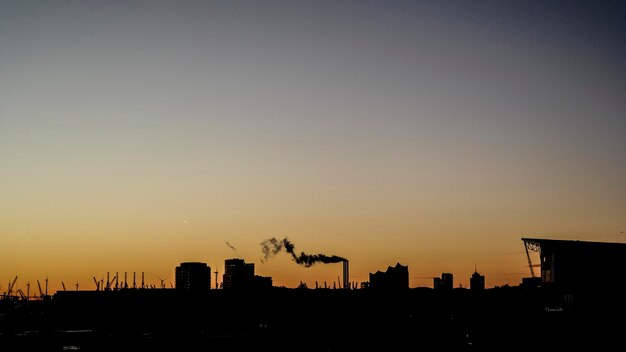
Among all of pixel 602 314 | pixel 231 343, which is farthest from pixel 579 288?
pixel 231 343

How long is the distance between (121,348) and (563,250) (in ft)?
379

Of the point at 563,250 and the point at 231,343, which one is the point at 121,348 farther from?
the point at 563,250

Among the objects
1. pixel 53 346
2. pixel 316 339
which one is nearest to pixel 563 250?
pixel 316 339

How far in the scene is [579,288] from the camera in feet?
590

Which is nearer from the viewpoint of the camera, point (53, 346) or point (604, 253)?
point (53, 346)

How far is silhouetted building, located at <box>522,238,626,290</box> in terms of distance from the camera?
180 m

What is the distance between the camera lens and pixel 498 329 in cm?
18925

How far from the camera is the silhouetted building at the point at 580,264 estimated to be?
180 metres

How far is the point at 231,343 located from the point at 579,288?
9204 cm

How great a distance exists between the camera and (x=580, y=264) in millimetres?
180875

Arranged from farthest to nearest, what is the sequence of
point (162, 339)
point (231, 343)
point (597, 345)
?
point (162, 339) → point (231, 343) → point (597, 345)

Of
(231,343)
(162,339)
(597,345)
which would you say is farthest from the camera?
(162,339)

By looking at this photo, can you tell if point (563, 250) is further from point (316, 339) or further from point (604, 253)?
point (316, 339)

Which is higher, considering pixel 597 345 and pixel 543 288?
pixel 543 288
